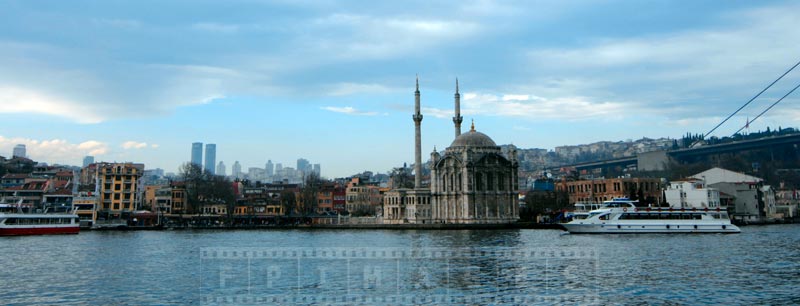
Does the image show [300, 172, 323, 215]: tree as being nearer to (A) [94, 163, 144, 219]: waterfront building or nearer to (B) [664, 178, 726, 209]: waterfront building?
(A) [94, 163, 144, 219]: waterfront building

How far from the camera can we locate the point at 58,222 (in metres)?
59.6

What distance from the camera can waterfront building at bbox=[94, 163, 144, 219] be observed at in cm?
7531

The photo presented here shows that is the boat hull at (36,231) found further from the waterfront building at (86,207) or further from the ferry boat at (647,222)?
the ferry boat at (647,222)

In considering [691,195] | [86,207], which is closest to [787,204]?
[691,195]

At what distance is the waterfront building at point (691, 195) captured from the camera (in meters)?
72.2

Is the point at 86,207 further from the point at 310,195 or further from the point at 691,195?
the point at 691,195

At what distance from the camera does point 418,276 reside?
2370 cm

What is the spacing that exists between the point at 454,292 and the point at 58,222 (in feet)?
165

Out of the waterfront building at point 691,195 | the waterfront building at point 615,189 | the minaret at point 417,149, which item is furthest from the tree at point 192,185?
→ the waterfront building at point 691,195

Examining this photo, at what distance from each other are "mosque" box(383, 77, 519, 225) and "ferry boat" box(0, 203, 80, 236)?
3225 centimetres

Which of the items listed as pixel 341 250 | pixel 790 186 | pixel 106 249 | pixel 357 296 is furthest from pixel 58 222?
pixel 790 186

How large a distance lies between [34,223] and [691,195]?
63299 millimetres

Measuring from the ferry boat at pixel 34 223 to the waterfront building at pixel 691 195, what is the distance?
57.2 meters

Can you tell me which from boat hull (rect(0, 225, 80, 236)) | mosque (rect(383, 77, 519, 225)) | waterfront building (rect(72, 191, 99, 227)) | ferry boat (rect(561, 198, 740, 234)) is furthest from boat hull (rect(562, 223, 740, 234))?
waterfront building (rect(72, 191, 99, 227))
